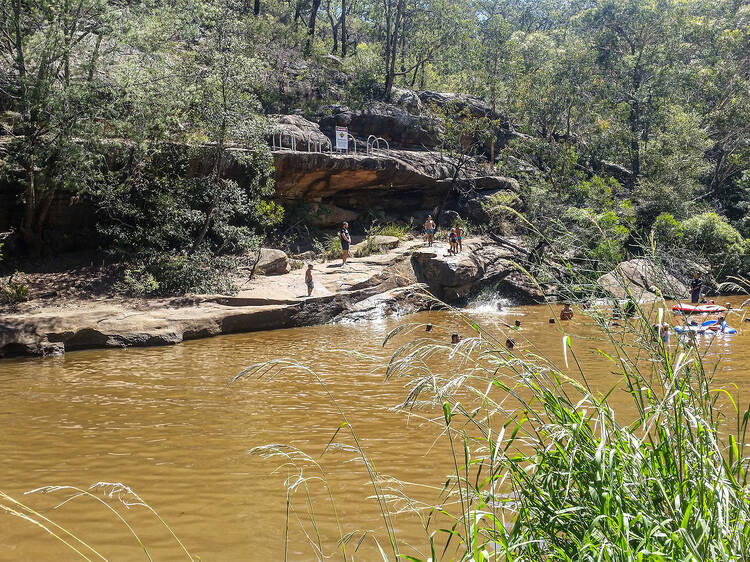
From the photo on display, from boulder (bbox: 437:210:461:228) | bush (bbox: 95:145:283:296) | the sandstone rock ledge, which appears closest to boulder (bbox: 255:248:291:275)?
the sandstone rock ledge

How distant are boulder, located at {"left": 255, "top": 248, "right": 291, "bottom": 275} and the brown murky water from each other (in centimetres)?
629

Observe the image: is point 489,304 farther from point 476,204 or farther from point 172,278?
point 172,278

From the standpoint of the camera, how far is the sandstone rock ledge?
12023 mm

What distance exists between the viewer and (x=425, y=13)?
3516 cm

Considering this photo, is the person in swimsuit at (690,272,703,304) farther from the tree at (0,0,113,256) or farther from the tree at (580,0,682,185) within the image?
the tree at (580,0,682,185)

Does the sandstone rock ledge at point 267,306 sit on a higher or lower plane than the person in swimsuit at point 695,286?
lower

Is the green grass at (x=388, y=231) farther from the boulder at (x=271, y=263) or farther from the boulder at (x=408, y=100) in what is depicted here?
the boulder at (x=408, y=100)

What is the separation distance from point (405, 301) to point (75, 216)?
1054 centimetres

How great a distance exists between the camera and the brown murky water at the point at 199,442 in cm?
421

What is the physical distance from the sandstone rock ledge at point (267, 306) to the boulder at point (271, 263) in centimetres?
47

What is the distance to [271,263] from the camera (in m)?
17.7

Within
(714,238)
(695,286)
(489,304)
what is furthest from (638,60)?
(695,286)

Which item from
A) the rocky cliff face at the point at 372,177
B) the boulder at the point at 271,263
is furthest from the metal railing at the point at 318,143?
the boulder at the point at 271,263

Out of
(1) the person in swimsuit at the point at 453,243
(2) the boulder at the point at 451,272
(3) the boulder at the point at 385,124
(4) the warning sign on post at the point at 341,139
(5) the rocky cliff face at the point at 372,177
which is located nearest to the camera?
(2) the boulder at the point at 451,272
